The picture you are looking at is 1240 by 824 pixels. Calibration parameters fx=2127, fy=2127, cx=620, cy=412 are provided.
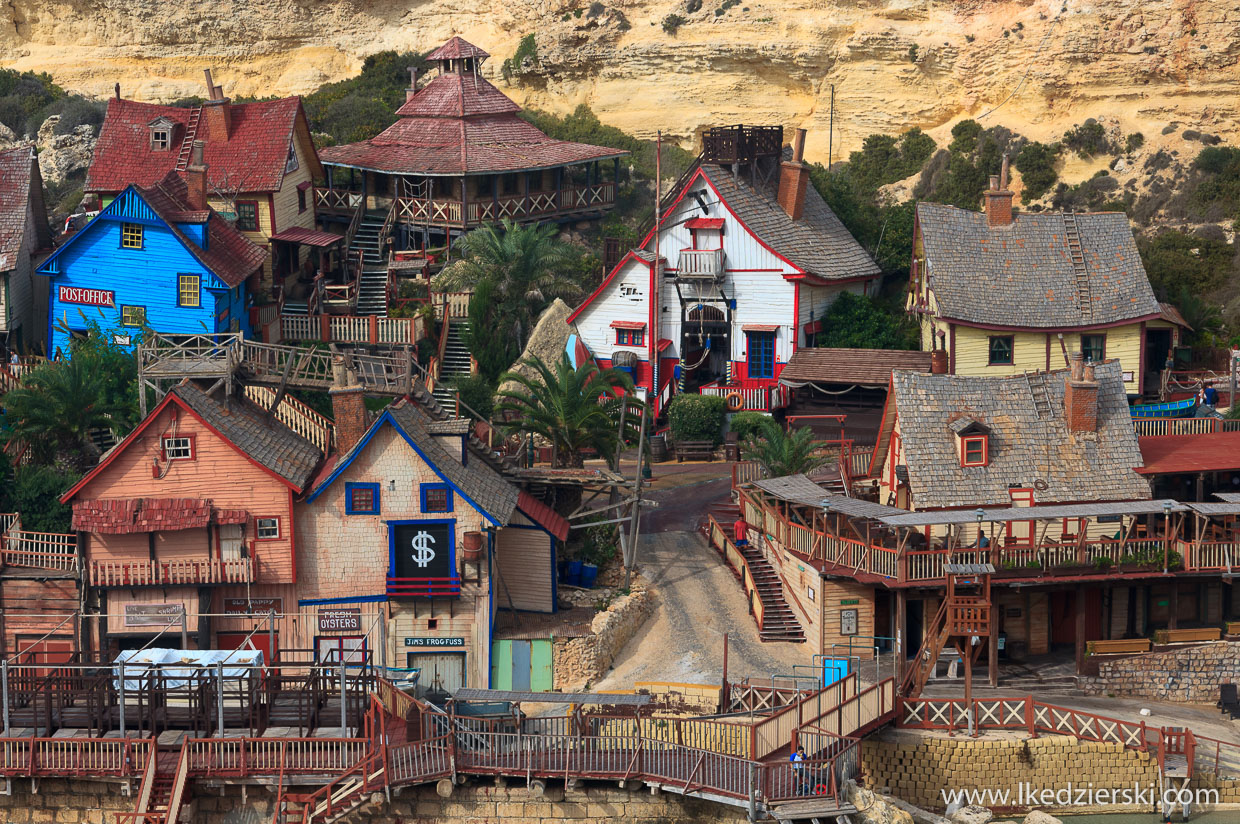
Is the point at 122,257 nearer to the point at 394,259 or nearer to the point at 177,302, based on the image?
the point at 177,302

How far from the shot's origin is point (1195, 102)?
84312mm

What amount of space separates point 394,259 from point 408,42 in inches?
1200

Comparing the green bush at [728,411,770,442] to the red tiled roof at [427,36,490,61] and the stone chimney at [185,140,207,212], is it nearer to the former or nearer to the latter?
the stone chimney at [185,140,207,212]

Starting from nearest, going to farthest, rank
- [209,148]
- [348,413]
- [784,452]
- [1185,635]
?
[348,413]
[1185,635]
[784,452]
[209,148]

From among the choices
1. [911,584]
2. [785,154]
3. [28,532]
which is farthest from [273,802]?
[785,154]

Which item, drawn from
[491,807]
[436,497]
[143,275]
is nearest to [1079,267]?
[436,497]

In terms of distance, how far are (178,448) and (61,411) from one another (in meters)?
8.60

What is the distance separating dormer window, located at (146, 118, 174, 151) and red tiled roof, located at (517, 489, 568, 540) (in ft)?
85.8

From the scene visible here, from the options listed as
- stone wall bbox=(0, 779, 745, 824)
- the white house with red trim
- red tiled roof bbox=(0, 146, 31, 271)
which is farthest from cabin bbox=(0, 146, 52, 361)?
stone wall bbox=(0, 779, 745, 824)

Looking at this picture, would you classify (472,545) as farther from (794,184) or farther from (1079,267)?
(1079,267)

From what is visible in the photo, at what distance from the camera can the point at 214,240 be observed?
70812 mm

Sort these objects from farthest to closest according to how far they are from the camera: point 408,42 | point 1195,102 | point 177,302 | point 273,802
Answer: point 408,42
point 1195,102
point 177,302
point 273,802

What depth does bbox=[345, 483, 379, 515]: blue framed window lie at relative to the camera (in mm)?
54906

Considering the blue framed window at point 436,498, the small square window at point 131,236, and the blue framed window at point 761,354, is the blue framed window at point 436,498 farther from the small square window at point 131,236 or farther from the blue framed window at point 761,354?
the blue framed window at point 761,354
